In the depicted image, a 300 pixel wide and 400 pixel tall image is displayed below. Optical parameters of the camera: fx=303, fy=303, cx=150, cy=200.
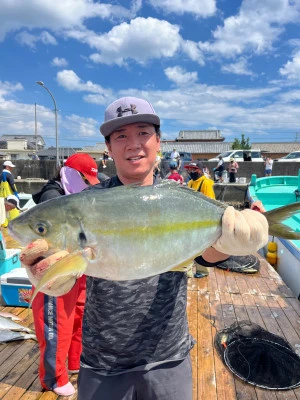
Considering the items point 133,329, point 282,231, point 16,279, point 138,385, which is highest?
point 282,231

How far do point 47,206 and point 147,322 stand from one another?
0.89m

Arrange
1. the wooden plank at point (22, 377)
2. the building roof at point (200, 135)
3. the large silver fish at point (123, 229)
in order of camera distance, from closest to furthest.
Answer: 1. the large silver fish at point (123, 229)
2. the wooden plank at point (22, 377)
3. the building roof at point (200, 135)

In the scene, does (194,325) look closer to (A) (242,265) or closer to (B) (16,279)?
(A) (242,265)

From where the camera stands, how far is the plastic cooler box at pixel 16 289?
15.9ft

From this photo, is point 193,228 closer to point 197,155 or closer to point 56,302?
point 56,302

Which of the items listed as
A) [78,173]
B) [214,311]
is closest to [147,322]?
[78,173]

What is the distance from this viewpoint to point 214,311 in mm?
4984

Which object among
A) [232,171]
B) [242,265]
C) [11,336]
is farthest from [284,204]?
[11,336]

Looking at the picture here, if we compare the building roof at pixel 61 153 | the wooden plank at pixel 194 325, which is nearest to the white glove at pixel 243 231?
the wooden plank at pixel 194 325

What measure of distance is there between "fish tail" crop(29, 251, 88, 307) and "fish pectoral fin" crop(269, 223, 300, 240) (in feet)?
3.36

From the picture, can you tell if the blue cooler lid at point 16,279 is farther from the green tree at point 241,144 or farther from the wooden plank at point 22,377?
the green tree at point 241,144

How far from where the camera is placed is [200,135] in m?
82.6

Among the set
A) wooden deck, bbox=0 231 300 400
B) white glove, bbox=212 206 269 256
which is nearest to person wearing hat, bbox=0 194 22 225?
wooden deck, bbox=0 231 300 400

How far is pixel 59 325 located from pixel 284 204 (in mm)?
13505
